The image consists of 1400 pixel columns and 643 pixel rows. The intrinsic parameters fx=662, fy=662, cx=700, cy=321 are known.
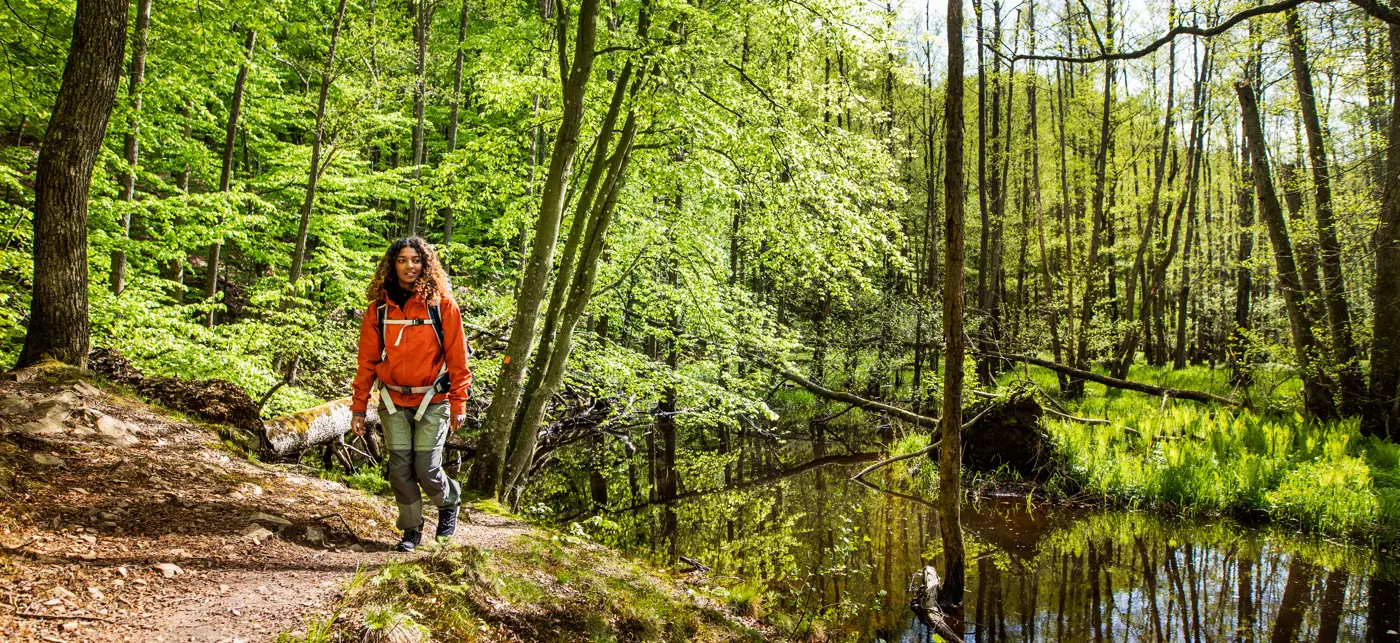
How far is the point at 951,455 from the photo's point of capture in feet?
18.1

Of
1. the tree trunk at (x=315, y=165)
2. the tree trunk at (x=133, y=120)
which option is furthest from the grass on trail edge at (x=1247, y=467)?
the tree trunk at (x=133, y=120)

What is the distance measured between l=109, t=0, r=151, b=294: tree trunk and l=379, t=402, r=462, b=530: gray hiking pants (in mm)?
7865

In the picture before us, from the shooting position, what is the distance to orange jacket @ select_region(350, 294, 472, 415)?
402 centimetres

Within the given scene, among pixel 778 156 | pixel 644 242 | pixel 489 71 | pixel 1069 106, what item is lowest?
pixel 644 242

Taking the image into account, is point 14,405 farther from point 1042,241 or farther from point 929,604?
point 1042,241

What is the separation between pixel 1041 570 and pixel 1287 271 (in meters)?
8.15

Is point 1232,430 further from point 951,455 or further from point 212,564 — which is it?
point 212,564

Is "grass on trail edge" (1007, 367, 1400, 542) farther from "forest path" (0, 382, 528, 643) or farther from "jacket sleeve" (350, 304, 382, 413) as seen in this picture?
"jacket sleeve" (350, 304, 382, 413)

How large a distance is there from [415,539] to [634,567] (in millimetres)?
1994

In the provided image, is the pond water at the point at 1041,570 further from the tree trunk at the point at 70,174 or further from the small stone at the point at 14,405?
the tree trunk at the point at 70,174

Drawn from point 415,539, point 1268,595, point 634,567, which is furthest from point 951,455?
point 415,539

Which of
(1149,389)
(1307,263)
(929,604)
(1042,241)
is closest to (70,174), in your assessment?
(929,604)

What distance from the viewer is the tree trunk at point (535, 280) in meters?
6.88

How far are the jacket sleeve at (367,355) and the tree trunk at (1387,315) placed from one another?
1264 centimetres
